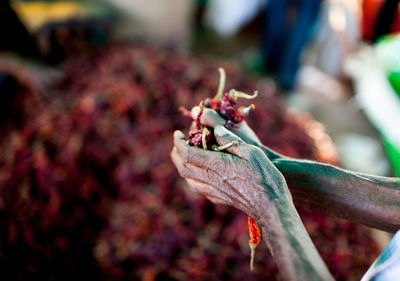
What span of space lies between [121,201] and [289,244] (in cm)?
180

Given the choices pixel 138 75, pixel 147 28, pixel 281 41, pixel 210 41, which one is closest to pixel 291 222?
pixel 138 75

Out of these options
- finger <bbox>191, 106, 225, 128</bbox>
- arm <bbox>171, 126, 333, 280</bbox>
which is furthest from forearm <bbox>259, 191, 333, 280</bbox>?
finger <bbox>191, 106, 225, 128</bbox>

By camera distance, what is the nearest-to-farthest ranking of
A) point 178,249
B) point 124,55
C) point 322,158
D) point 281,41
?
point 178,249, point 322,158, point 124,55, point 281,41

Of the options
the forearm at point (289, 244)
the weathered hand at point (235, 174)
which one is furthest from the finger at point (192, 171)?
the forearm at point (289, 244)

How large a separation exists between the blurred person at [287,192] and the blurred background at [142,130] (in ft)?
3.37

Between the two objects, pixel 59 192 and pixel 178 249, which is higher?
pixel 59 192

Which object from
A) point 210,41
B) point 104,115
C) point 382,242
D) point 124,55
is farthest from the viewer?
point 210,41

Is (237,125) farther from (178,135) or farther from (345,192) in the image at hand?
(345,192)

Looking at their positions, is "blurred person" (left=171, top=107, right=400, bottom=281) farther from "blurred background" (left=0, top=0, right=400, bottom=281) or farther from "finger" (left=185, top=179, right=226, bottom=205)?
"blurred background" (left=0, top=0, right=400, bottom=281)

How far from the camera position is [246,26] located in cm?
656

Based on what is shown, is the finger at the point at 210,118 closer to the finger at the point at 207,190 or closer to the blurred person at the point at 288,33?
the finger at the point at 207,190

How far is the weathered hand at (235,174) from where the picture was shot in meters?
1.02

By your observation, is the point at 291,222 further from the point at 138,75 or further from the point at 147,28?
the point at 147,28

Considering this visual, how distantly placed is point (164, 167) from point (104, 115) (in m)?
0.78
